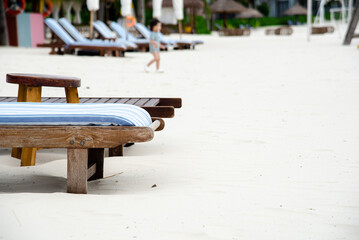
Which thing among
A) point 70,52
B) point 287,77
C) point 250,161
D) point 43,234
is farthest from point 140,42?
point 43,234

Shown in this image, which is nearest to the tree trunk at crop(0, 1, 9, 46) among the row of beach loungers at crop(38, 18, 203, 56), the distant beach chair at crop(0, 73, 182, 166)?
the row of beach loungers at crop(38, 18, 203, 56)

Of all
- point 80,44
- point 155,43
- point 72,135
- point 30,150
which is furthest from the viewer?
point 80,44

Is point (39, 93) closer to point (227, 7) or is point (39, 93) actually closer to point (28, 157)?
point (28, 157)

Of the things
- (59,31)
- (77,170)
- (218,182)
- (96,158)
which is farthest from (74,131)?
(59,31)

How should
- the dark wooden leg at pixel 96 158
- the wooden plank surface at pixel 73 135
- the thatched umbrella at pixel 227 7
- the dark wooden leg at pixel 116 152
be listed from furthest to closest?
the thatched umbrella at pixel 227 7, the dark wooden leg at pixel 116 152, the dark wooden leg at pixel 96 158, the wooden plank surface at pixel 73 135

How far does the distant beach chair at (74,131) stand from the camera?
343 centimetres

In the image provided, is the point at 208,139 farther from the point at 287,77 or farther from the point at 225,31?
the point at 225,31

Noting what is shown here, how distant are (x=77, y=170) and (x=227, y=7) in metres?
41.7

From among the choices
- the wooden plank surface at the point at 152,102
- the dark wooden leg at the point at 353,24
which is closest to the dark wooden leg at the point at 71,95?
the wooden plank surface at the point at 152,102

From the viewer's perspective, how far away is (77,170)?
3.51m

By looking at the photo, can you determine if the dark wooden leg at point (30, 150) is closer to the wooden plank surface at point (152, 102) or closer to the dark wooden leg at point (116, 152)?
the dark wooden leg at point (116, 152)

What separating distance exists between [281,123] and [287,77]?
4.95 metres

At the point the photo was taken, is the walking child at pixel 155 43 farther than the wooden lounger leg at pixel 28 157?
Yes

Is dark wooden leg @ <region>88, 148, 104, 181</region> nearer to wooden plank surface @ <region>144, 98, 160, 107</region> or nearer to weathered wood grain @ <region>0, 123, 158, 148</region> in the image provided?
weathered wood grain @ <region>0, 123, 158, 148</region>
